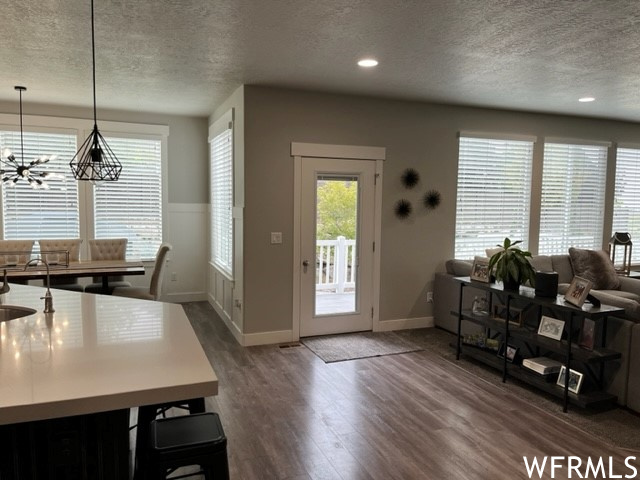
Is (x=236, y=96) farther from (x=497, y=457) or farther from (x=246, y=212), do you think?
(x=497, y=457)

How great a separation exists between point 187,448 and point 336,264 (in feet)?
12.0

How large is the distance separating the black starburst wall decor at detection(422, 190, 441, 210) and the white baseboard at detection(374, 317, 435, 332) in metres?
1.40

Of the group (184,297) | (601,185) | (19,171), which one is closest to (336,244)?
(184,297)

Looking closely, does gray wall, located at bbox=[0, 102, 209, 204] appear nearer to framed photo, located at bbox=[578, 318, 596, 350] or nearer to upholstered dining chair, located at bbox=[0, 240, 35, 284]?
upholstered dining chair, located at bbox=[0, 240, 35, 284]

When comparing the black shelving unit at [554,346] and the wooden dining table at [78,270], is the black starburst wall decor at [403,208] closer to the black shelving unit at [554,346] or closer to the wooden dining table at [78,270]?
the black shelving unit at [554,346]

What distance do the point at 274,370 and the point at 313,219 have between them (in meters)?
1.72

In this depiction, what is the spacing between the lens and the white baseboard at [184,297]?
6883 mm

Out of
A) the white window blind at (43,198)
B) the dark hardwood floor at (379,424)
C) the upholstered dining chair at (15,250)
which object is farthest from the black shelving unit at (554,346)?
the white window blind at (43,198)

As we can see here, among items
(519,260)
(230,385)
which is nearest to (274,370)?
(230,385)

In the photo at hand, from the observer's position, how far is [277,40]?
3355 millimetres

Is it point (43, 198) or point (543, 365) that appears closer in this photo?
point (543, 365)

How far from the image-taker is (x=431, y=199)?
5602 mm

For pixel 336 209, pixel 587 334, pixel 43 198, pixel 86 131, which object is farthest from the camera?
pixel 86 131

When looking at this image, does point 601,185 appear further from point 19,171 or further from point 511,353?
point 19,171
